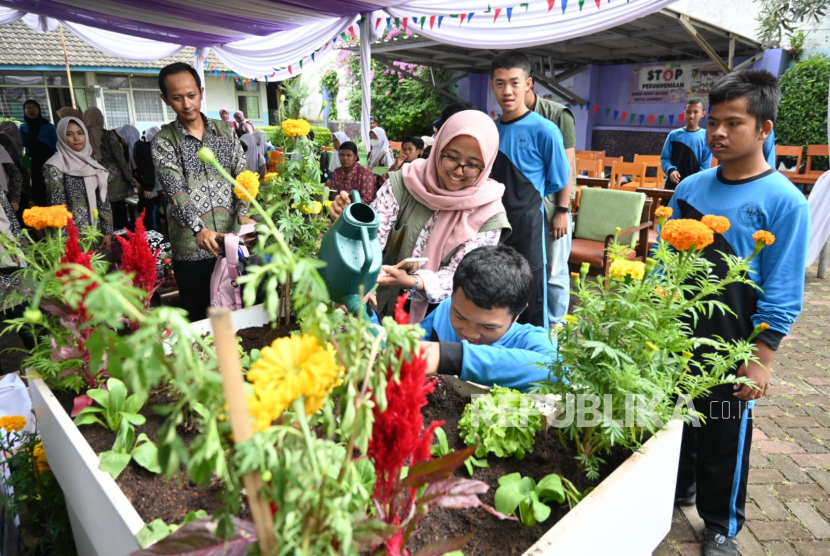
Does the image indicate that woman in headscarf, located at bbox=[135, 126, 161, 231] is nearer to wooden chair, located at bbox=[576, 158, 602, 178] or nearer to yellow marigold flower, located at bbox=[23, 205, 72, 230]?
yellow marigold flower, located at bbox=[23, 205, 72, 230]

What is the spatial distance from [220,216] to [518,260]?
5.49ft

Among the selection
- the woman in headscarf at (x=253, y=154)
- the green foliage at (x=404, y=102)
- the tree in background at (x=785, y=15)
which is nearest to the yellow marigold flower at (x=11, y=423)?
the woman in headscarf at (x=253, y=154)

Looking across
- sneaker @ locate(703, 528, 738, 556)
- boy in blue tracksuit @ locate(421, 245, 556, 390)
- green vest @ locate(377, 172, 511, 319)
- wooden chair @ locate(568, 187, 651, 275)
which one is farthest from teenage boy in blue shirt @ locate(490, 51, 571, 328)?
wooden chair @ locate(568, 187, 651, 275)

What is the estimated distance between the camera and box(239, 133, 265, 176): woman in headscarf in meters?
6.29

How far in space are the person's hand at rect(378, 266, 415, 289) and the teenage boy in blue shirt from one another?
121 centimetres

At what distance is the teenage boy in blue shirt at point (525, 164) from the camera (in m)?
2.84

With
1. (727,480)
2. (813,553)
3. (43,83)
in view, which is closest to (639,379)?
(727,480)

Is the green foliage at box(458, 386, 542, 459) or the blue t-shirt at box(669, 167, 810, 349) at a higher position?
the blue t-shirt at box(669, 167, 810, 349)

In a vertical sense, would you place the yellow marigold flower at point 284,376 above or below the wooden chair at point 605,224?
above

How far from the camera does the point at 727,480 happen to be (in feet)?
6.16

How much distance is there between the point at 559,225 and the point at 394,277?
206 cm

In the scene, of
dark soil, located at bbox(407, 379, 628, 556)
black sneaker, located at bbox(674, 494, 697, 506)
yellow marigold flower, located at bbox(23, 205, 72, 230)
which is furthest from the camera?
black sneaker, located at bbox(674, 494, 697, 506)

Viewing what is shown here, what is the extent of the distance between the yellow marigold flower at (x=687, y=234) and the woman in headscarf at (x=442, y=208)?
93cm

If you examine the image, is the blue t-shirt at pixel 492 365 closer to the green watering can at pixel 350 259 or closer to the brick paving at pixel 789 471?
the green watering can at pixel 350 259
